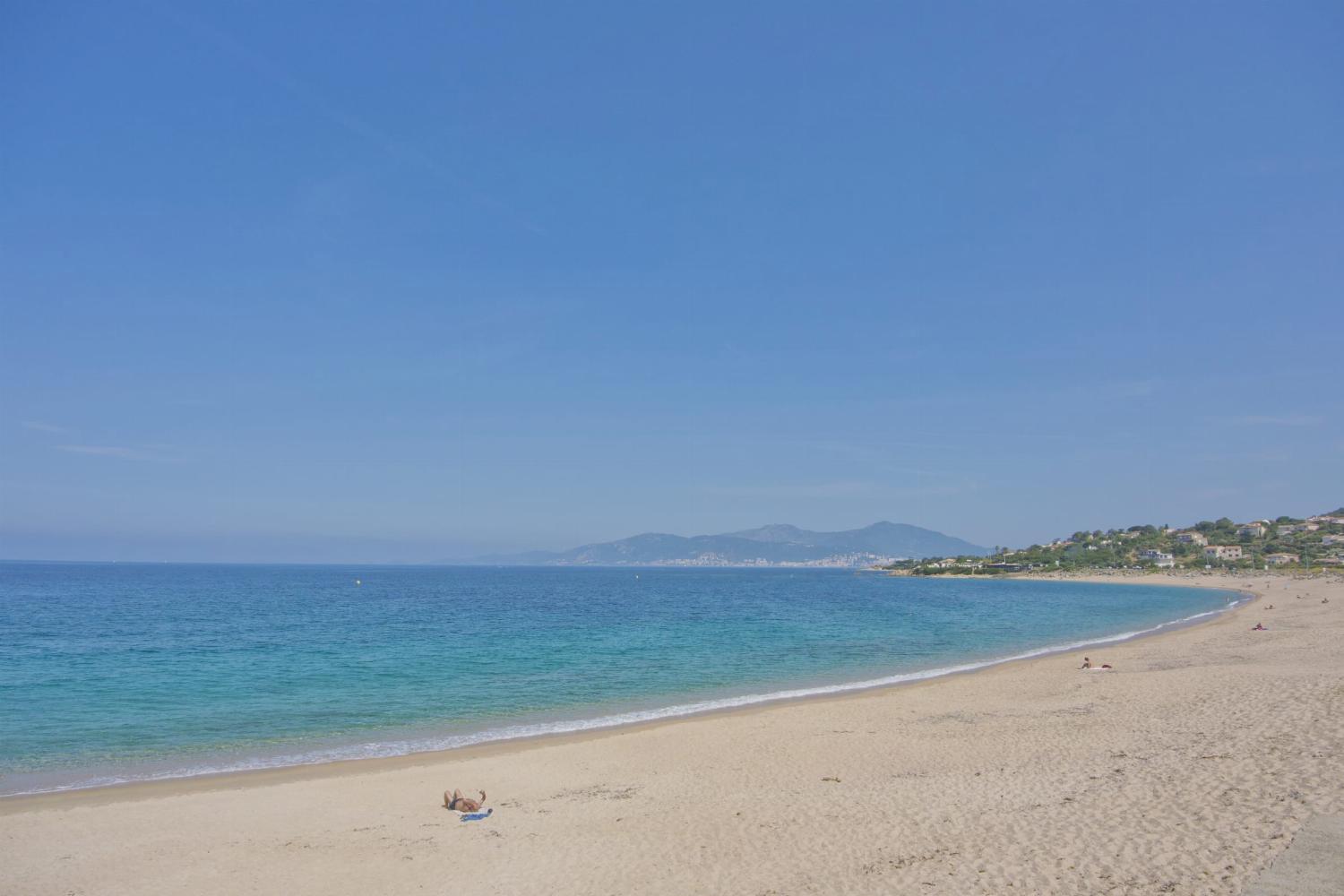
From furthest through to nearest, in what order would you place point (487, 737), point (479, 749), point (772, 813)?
point (487, 737), point (479, 749), point (772, 813)

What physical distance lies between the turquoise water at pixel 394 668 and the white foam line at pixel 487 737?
0.11 m

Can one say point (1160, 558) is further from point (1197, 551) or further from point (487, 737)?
point (487, 737)

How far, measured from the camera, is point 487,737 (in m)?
19.0

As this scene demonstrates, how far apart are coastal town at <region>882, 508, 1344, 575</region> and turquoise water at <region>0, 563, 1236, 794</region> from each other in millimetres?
90149

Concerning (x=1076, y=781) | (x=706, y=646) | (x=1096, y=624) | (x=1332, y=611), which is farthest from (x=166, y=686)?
(x=1332, y=611)

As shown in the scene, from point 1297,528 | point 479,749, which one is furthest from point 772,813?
point 1297,528

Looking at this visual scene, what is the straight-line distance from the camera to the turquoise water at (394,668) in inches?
719

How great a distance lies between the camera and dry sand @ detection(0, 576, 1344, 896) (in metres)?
9.14

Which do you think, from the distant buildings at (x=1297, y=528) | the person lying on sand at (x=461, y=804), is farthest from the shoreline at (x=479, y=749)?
the distant buildings at (x=1297, y=528)

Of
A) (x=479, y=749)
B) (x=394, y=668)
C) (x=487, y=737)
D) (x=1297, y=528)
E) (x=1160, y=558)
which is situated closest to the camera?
(x=479, y=749)

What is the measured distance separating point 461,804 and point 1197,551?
182 meters

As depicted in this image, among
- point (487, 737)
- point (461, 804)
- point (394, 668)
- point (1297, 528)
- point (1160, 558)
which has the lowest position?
point (1160, 558)

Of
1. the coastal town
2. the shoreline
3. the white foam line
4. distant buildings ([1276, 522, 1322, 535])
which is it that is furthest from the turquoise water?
distant buildings ([1276, 522, 1322, 535])

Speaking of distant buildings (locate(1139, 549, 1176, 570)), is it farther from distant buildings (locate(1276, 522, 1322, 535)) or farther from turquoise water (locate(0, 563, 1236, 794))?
turquoise water (locate(0, 563, 1236, 794))
